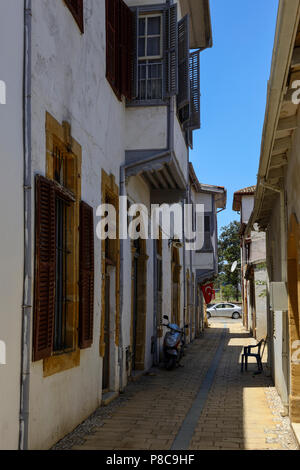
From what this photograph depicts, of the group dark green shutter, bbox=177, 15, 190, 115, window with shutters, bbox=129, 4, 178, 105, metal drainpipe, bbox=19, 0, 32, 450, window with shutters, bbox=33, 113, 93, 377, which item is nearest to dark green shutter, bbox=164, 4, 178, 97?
window with shutters, bbox=129, 4, 178, 105

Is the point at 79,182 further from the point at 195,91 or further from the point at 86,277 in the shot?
the point at 195,91

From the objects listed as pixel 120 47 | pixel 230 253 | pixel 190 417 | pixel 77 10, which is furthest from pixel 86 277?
pixel 230 253

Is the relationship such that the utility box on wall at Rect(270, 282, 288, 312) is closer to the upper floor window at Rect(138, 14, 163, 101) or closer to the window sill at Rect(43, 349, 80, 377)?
the window sill at Rect(43, 349, 80, 377)

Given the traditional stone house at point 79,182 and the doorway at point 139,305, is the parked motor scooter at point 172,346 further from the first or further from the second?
the doorway at point 139,305

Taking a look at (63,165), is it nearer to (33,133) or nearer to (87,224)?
(87,224)

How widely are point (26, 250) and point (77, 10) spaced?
385 cm

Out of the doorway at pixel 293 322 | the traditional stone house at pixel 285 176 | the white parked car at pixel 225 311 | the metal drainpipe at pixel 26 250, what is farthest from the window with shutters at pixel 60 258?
the white parked car at pixel 225 311

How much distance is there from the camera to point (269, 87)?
17.6 ft

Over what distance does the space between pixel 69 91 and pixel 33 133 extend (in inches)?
64.7

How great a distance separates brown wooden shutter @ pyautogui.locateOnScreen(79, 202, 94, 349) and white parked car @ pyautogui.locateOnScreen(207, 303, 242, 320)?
135 ft

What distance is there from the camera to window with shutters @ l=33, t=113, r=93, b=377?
19.7ft

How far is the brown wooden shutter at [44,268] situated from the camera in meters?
5.85

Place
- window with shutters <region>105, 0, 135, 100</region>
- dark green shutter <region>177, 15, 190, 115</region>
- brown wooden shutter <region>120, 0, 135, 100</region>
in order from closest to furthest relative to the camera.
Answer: window with shutters <region>105, 0, 135, 100</region>
brown wooden shutter <region>120, 0, 135, 100</region>
dark green shutter <region>177, 15, 190, 115</region>
